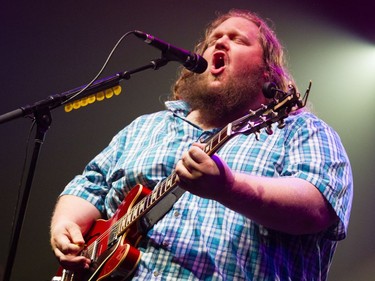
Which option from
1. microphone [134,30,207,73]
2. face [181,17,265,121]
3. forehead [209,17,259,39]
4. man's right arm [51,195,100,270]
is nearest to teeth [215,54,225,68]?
face [181,17,265,121]

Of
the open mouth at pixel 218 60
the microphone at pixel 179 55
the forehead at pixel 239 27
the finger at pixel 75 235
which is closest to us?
the microphone at pixel 179 55

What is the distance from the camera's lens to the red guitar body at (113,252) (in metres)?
1.61

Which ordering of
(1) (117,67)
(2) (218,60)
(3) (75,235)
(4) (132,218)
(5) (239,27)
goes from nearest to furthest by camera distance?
(4) (132,218) → (3) (75,235) → (2) (218,60) → (5) (239,27) → (1) (117,67)

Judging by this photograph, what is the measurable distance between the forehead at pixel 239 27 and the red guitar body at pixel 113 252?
3.06 ft

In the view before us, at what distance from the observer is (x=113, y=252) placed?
1665 millimetres

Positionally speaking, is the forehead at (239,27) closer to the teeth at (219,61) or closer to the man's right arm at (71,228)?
the teeth at (219,61)

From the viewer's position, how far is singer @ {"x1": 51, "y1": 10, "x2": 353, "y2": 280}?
1.42 metres

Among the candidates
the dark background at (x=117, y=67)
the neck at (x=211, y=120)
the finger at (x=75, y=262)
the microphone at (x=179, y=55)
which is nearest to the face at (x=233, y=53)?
the neck at (x=211, y=120)

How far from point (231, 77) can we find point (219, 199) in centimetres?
87

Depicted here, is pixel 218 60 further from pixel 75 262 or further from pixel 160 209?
pixel 75 262

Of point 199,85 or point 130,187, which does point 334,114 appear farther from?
point 130,187

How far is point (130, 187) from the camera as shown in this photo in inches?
75.2

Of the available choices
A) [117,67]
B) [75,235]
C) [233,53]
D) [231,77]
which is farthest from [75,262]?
[117,67]

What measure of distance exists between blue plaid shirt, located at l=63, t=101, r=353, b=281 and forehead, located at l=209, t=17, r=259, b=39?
619 millimetres
